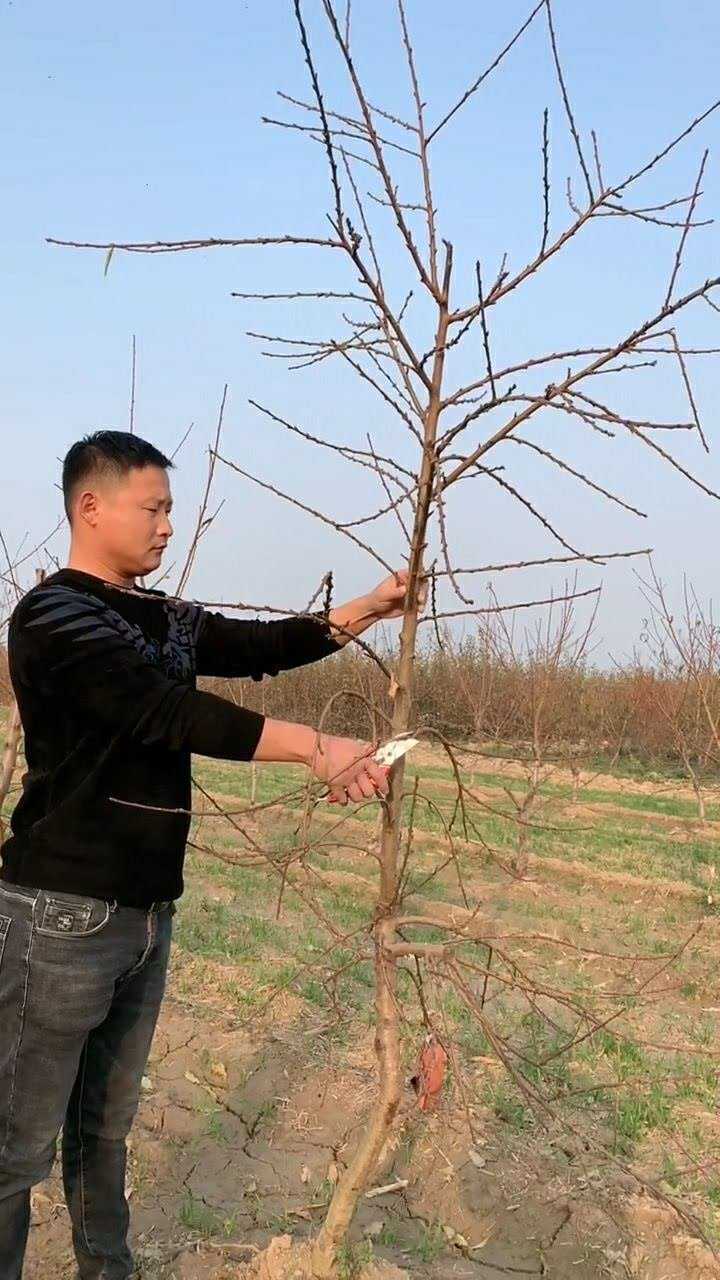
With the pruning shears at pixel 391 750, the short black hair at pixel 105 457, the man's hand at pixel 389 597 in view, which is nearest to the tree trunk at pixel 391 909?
the pruning shears at pixel 391 750

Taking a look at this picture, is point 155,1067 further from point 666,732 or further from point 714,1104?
point 666,732

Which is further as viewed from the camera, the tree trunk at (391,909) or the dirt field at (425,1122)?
the dirt field at (425,1122)

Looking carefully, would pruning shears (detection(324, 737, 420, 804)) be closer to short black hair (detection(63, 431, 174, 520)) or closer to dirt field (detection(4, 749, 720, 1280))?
dirt field (detection(4, 749, 720, 1280))

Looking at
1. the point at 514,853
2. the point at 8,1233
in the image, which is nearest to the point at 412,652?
the point at 8,1233

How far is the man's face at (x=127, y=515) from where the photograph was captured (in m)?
1.78

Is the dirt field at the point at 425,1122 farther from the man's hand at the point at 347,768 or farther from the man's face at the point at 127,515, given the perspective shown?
the man's face at the point at 127,515

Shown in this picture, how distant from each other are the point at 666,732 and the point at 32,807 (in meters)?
16.7

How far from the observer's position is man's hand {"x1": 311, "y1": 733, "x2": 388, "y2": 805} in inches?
62.0

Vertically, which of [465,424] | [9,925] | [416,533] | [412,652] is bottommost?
[9,925]

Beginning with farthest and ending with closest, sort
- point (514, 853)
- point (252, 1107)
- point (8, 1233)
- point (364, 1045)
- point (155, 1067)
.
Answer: point (514, 853)
point (364, 1045)
point (155, 1067)
point (252, 1107)
point (8, 1233)

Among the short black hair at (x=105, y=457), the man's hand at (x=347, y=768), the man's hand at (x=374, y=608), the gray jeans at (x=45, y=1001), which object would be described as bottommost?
the gray jeans at (x=45, y=1001)

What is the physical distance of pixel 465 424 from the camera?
1598 mm

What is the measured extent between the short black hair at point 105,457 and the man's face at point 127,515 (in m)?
0.02

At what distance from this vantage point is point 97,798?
1701mm
